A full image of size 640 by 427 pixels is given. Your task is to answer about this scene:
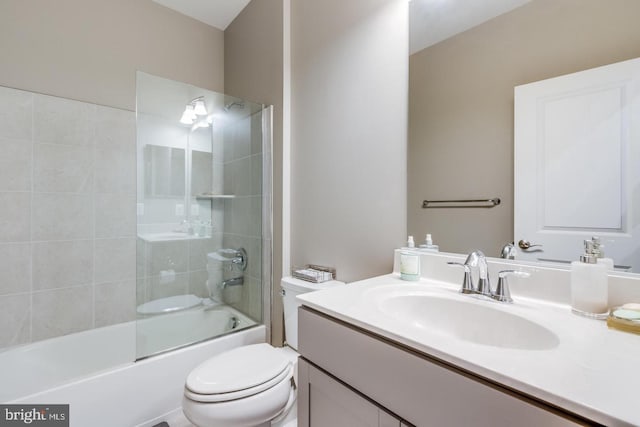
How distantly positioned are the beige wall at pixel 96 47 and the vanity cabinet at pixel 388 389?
2.08 m

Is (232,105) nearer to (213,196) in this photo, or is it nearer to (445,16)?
(213,196)

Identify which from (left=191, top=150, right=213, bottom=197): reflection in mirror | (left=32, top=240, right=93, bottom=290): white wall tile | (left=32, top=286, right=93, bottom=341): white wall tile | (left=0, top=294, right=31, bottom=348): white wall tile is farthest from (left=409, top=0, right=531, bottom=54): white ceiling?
(left=0, top=294, right=31, bottom=348): white wall tile

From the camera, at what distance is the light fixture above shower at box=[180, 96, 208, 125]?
68.1 inches

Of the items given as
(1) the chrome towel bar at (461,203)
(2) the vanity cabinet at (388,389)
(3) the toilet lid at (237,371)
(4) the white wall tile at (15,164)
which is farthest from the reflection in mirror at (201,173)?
(1) the chrome towel bar at (461,203)

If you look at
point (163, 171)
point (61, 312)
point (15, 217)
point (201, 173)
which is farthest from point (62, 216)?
point (201, 173)

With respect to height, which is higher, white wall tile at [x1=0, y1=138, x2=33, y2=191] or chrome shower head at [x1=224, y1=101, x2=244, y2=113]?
chrome shower head at [x1=224, y1=101, x2=244, y2=113]

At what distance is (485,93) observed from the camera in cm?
100

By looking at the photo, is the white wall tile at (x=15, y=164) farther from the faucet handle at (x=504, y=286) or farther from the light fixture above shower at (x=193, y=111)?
the faucet handle at (x=504, y=286)

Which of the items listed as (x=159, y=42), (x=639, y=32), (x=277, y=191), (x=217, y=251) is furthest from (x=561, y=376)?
(x=159, y=42)

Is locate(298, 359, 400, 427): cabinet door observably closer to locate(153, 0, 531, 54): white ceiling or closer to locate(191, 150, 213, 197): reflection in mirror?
locate(153, 0, 531, 54): white ceiling

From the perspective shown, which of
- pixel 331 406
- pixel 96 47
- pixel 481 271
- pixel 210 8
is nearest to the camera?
pixel 331 406

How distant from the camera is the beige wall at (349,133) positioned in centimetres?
123

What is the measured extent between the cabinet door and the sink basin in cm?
22

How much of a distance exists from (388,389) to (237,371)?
2.60 ft
